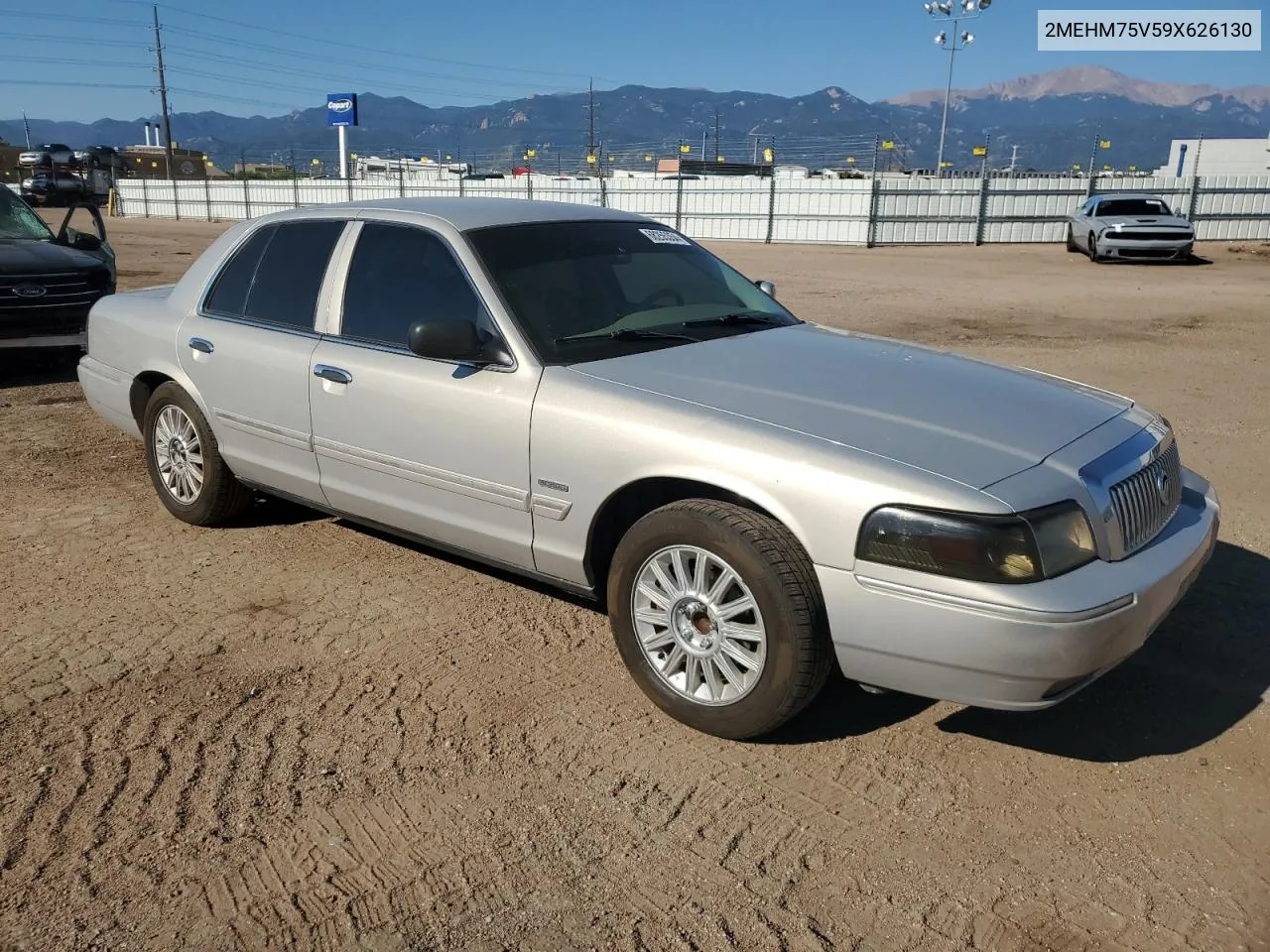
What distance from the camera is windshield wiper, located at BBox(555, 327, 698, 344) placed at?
3895 millimetres

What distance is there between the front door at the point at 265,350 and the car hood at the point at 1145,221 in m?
22.2

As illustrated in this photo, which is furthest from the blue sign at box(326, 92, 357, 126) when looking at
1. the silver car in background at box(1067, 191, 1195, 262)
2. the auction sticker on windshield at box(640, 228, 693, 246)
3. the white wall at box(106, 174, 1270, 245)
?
the auction sticker on windshield at box(640, 228, 693, 246)

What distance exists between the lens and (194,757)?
3219 mm

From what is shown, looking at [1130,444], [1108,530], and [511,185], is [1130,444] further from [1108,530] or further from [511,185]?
[511,185]

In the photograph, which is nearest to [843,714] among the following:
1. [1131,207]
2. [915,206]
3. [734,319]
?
[734,319]

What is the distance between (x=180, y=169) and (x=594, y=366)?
7773 cm

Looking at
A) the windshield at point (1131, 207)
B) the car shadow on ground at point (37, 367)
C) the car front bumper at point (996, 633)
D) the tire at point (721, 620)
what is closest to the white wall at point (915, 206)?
the windshield at point (1131, 207)

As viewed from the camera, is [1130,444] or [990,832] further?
[1130,444]

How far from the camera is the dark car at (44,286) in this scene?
28.8ft

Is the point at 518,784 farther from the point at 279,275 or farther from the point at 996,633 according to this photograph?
the point at 279,275

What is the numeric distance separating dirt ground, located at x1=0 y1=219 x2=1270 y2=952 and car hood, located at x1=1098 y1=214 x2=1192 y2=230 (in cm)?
2015

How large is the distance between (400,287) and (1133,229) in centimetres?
2235

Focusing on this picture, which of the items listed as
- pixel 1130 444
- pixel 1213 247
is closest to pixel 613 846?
pixel 1130 444

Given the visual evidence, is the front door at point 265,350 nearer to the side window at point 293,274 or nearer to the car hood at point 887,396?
the side window at point 293,274
